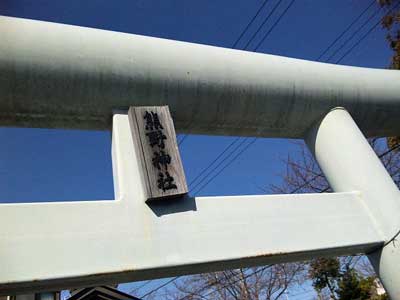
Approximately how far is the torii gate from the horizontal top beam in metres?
0.01

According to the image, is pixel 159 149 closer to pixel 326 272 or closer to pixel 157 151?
pixel 157 151

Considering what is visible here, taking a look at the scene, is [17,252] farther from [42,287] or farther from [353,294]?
[353,294]

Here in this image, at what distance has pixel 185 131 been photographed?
3428 millimetres

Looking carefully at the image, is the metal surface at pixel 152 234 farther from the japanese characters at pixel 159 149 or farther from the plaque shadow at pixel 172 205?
the japanese characters at pixel 159 149

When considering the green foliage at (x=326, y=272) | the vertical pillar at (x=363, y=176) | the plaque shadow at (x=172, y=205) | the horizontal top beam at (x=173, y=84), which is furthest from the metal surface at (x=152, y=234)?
the green foliage at (x=326, y=272)

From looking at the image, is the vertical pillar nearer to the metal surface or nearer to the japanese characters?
the metal surface

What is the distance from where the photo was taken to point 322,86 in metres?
3.60

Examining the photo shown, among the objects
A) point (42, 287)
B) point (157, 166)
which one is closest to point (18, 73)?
point (157, 166)

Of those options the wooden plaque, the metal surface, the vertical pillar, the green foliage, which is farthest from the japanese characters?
the green foliage

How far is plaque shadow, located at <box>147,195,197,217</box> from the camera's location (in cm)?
244

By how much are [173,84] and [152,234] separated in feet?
4.43

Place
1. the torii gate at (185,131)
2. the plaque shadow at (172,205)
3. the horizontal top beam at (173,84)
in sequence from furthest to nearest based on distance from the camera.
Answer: the horizontal top beam at (173,84), the plaque shadow at (172,205), the torii gate at (185,131)

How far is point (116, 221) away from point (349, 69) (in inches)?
120

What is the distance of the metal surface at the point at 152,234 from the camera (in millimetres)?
2014
